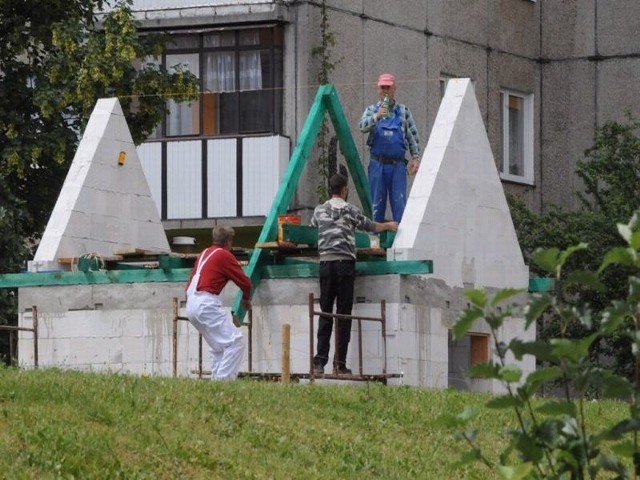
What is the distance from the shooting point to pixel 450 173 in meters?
23.4

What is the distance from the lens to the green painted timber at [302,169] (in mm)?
23344

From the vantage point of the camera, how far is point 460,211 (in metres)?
23.6

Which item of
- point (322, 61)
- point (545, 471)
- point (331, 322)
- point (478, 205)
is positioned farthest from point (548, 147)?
point (545, 471)

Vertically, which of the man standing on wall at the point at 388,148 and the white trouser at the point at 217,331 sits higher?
the man standing on wall at the point at 388,148

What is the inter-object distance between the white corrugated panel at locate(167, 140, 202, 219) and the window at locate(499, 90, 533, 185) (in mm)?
6506

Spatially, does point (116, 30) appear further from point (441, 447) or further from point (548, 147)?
point (441, 447)

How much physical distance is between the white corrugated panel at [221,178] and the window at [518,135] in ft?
20.3

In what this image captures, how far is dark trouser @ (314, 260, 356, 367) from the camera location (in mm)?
21828

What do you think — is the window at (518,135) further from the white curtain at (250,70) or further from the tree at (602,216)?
the white curtain at (250,70)

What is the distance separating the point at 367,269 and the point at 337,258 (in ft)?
2.95

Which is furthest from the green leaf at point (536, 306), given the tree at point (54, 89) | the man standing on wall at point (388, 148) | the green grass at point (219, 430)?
the tree at point (54, 89)

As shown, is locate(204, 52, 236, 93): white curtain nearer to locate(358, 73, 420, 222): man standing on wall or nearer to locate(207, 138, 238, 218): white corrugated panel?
locate(207, 138, 238, 218): white corrugated panel

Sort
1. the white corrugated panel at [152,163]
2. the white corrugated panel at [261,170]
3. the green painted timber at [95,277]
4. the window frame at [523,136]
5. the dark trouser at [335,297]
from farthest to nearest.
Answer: the window frame at [523,136], the white corrugated panel at [152,163], the white corrugated panel at [261,170], the green painted timber at [95,277], the dark trouser at [335,297]

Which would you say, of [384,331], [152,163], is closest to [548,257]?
[384,331]
